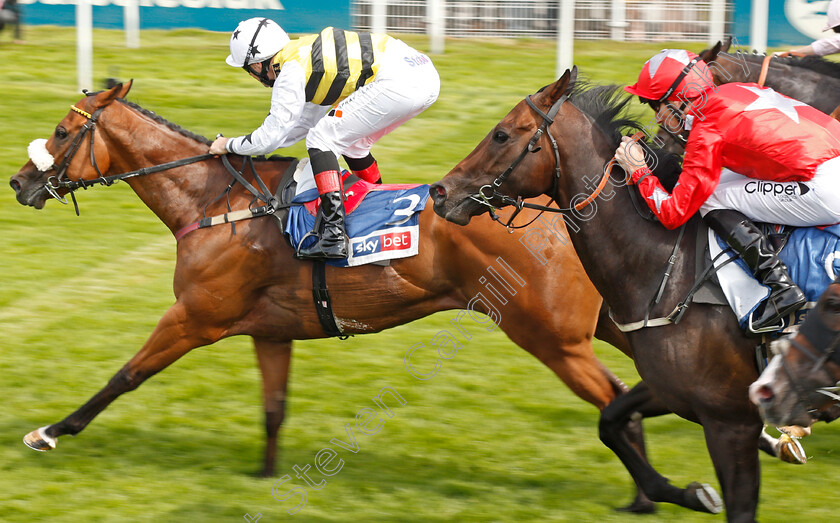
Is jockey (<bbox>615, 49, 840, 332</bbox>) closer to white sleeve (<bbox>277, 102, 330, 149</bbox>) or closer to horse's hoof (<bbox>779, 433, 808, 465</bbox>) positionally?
horse's hoof (<bbox>779, 433, 808, 465</bbox>)

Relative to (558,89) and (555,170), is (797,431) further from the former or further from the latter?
(558,89)

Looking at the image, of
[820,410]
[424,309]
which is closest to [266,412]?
[424,309]

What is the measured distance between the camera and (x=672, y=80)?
12.8 ft

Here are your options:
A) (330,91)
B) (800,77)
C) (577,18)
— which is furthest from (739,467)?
(577,18)

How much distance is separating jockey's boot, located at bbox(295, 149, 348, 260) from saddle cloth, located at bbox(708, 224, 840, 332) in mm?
1795

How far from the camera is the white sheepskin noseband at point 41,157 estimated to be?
16.9ft

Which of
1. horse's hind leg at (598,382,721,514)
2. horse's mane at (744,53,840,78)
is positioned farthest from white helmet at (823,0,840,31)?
horse's hind leg at (598,382,721,514)

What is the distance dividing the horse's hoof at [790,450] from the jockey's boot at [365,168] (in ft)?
7.76

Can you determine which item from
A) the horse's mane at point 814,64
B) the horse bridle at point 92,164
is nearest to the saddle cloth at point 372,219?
the horse bridle at point 92,164

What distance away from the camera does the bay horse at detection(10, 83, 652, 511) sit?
4707 mm

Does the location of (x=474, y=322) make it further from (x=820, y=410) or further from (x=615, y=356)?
(x=820, y=410)

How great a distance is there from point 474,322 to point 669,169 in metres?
3.55

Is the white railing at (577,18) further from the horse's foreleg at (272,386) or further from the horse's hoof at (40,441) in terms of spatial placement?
the horse's hoof at (40,441)

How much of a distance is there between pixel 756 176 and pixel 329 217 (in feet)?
6.43
